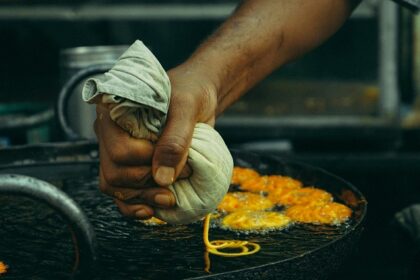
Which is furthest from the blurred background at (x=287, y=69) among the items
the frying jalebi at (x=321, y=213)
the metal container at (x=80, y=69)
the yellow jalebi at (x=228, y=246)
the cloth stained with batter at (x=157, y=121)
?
the cloth stained with batter at (x=157, y=121)

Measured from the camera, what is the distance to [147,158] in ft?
7.35

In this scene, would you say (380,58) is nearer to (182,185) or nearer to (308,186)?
(308,186)

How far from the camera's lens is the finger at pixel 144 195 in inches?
90.0

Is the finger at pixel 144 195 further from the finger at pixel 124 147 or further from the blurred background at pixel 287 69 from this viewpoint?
the blurred background at pixel 287 69

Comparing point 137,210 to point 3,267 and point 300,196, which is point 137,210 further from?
point 300,196

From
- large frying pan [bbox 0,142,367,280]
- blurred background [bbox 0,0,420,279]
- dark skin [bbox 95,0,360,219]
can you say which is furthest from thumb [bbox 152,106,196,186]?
blurred background [bbox 0,0,420,279]

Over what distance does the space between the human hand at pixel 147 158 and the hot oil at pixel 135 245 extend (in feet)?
0.57

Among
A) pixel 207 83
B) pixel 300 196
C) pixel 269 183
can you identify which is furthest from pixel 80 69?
pixel 207 83

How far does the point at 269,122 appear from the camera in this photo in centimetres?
600

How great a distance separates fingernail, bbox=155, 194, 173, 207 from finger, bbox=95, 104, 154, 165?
4.3 inches

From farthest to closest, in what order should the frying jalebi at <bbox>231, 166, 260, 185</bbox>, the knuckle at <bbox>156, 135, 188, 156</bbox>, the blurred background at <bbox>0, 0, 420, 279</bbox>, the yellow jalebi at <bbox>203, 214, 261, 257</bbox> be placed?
1. the blurred background at <bbox>0, 0, 420, 279</bbox>
2. the frying jalebi at <bbox>231, 166, 260, 185</bbox>
3. the yellow jalebi at <bbox>203, 214, 261, 257</bbox>
4. the knuckle at <bbox>156, 135, 188, 156</bbox>

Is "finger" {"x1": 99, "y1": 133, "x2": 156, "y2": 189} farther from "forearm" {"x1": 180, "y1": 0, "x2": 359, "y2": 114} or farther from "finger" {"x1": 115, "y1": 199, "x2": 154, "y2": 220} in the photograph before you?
"forearm" {"x1": 180, "y1": 0, "x2": 359, "y2": 114}

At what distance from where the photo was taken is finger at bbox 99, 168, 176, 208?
2.29 metres

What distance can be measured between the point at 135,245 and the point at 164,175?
442 millimetres
